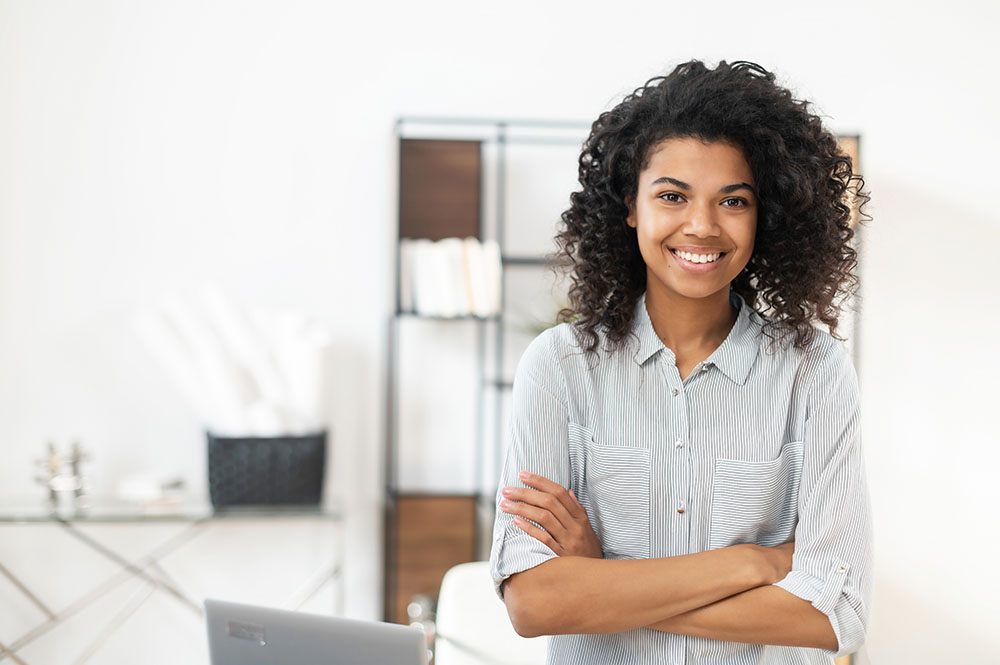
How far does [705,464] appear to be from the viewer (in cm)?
141

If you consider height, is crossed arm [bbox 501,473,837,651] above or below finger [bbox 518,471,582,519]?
below

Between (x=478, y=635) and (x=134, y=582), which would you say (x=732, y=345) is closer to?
(x=478, y=635)

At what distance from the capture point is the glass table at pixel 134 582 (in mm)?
3133

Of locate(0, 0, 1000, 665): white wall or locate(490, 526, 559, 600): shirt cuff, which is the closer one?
locate(490, 526, 559, 600): shirt cuff

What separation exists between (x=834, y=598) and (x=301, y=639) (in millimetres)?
733

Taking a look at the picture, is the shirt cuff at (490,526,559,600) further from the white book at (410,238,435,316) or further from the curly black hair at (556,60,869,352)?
the white book at (410,238,435,316)

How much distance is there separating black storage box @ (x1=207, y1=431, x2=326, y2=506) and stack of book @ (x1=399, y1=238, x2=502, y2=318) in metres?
0.58

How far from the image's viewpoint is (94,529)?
3.15 m

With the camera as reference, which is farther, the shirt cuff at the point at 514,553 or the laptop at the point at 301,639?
the shirt cuff at the point at 514,553

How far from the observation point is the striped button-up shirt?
1381 mm

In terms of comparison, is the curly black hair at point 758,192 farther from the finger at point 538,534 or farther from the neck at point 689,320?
the finger at point 538,534

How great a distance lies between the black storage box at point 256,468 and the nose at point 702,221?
182cm

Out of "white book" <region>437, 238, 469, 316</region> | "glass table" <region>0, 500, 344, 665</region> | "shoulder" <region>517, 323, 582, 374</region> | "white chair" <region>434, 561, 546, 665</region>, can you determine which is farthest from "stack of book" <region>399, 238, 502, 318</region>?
"shoulder" <region>517, 323, 582, 374</region>

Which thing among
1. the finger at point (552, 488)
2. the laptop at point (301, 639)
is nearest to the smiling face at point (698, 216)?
the finger at point (552, 488)
